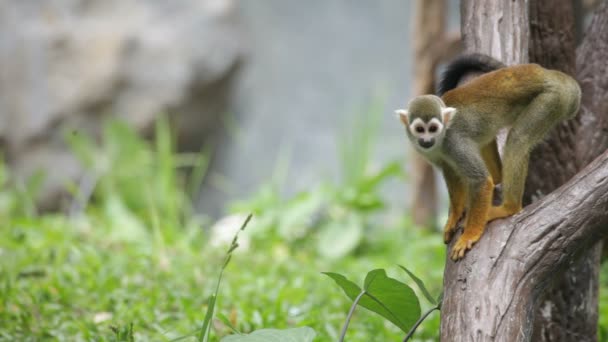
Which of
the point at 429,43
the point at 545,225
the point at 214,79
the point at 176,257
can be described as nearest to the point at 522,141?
the point at 545,225

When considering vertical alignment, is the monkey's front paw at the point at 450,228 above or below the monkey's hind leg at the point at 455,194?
below

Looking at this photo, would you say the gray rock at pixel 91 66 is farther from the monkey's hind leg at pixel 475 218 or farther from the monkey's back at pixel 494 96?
the monkey's hind leg at pixel 475 218

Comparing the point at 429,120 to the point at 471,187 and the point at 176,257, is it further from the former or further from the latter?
the point at 176,257

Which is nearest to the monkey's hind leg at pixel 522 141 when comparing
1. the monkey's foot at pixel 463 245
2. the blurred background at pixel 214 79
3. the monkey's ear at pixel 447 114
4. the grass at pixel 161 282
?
the monkey's foot at pixel 463 245

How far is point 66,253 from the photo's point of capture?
14.9 feet

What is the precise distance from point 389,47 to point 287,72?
135cm

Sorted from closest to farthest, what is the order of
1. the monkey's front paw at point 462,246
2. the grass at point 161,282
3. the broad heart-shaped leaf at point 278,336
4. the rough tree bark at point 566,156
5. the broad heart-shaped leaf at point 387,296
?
1. the broad heart-shaped leaf at point 278,336
2. the broad heart-shaped leaf at point 387,296
3. the monkey's front paw at point 462,246
4. the rough tree bark at point 566,156
5. the grass at point 161,282

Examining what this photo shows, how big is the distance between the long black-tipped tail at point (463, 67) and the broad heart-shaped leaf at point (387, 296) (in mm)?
1000

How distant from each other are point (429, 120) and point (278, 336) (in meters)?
1.08

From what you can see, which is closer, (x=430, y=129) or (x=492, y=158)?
(x=430, y=129)

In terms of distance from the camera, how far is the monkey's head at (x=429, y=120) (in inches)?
105

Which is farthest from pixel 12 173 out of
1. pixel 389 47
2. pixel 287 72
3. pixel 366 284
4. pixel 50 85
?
pixel 366 284

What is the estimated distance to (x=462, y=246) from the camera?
241 centimetres

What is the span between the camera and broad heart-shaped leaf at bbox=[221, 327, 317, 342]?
6.95ft
